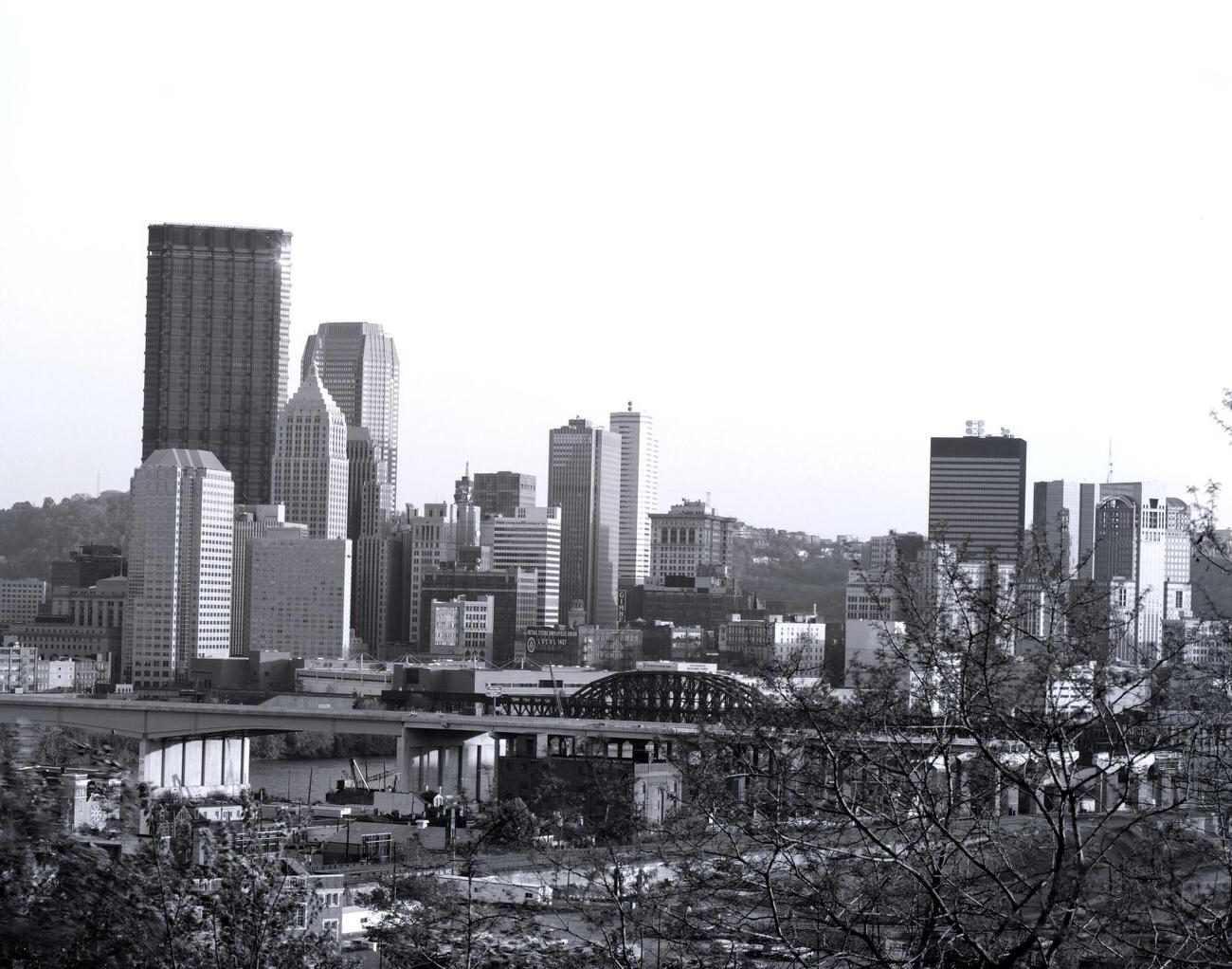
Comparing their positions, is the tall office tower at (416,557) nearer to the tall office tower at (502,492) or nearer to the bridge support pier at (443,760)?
the tall office tower at (502,492)

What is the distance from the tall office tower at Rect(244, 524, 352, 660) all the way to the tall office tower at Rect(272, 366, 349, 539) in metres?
10.5

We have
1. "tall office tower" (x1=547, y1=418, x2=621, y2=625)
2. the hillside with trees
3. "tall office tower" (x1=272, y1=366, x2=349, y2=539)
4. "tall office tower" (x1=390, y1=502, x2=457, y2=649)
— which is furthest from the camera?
the hillside with trees

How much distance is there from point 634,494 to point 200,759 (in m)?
72.8

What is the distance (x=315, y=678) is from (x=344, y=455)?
110 feet

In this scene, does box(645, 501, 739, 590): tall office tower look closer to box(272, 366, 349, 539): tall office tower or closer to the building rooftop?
box(272, 366, 349, 539): tall office tower

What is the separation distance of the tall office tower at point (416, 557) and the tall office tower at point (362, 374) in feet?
60.1

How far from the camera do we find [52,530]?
365 feet

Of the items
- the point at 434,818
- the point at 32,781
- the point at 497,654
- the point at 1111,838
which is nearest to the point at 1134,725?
the point at 1111,838

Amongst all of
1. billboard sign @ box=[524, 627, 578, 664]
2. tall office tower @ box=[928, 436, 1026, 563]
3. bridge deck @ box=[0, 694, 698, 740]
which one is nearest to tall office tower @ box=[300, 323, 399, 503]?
billboard sign @ box=[524, 627, 578, 664]

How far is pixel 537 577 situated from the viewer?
10250cm

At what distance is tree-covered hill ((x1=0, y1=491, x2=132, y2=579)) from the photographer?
106875 millimetres

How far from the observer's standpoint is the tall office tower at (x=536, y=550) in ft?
338

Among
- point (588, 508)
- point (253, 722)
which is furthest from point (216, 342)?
point (253, 722)

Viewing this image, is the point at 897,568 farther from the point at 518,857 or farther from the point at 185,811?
the point at 518,857
